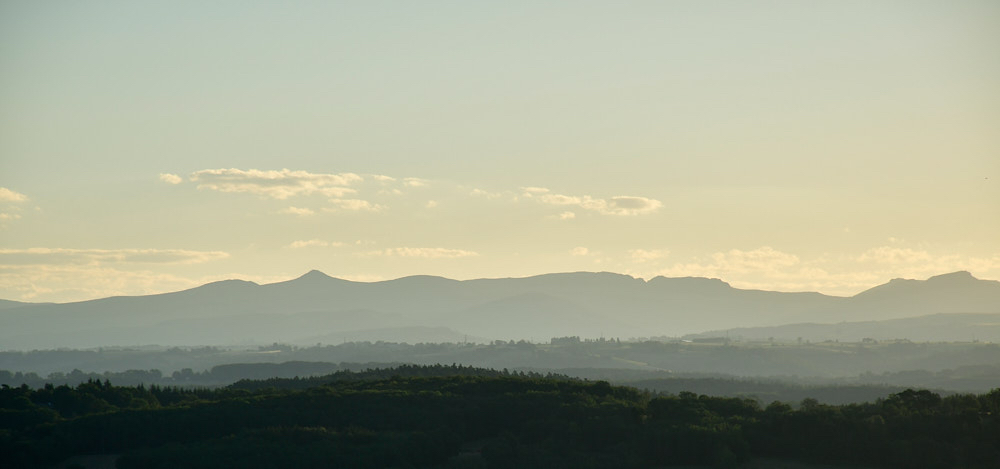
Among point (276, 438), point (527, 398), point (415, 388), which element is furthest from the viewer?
point (415, 388)

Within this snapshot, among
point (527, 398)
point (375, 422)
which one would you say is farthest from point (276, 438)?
point (527, 398)

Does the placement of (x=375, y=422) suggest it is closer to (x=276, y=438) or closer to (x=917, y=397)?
(x=276, y=438)

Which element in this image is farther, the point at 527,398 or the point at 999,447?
the point at 527,398

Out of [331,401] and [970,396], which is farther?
[331,401]

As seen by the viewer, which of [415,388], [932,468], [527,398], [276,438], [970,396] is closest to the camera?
[932,468]

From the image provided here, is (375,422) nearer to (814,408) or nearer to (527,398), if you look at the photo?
(527,398)

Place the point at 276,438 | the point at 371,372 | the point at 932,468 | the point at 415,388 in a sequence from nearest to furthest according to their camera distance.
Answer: the point at 932,468 < the point at 276,438 < the point at 415,388 < the point at 371,372

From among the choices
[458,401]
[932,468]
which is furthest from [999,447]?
[458,401]
